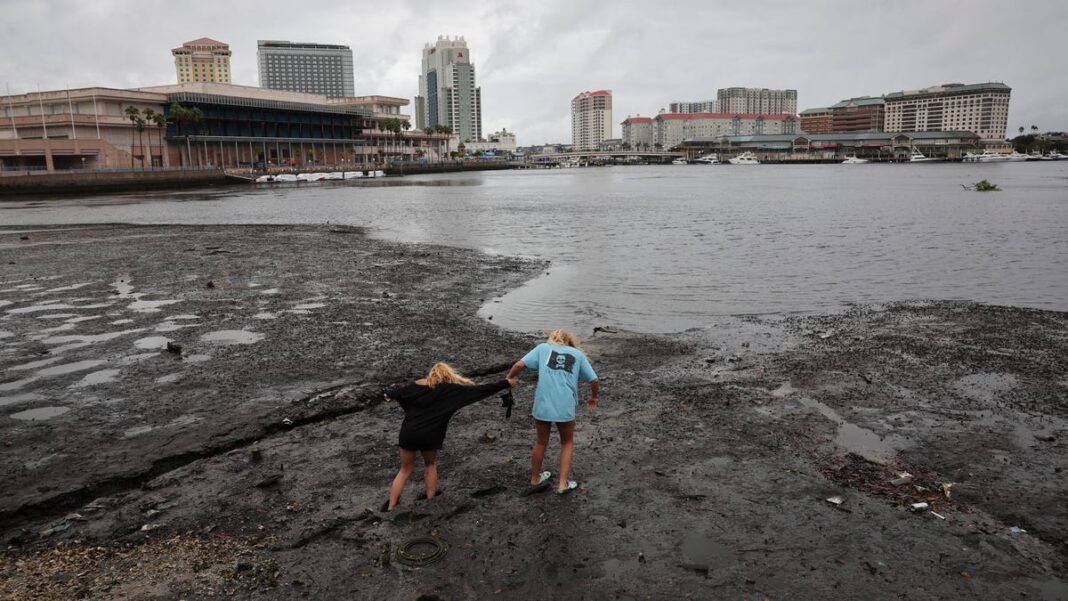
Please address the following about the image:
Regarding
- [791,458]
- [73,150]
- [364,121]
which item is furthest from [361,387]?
[364,121]

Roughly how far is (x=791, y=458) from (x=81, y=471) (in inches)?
333

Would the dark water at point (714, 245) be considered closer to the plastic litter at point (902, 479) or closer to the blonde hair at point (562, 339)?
the plastic litter at point (902, 479)

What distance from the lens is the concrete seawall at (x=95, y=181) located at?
258ft

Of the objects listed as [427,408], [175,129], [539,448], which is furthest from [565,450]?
[175,129]

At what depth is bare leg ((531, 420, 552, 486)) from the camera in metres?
7.53

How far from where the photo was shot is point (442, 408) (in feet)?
23.7

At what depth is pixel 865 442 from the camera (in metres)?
9.16

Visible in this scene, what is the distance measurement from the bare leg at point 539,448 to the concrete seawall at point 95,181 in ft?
299

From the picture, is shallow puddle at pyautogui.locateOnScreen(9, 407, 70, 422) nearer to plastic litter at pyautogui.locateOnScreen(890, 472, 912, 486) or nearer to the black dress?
the black dress

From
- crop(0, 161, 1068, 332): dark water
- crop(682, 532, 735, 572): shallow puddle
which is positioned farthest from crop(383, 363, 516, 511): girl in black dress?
crop(0, 161, 1068, 332): dark water

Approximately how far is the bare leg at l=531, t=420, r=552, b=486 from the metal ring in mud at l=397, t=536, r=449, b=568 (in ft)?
4.82

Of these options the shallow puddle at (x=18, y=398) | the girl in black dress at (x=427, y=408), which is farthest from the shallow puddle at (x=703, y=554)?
the shallow puddle at (x=18, y=398)

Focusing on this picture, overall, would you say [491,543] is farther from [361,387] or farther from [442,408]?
[361,387]

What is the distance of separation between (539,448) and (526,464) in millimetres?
841
